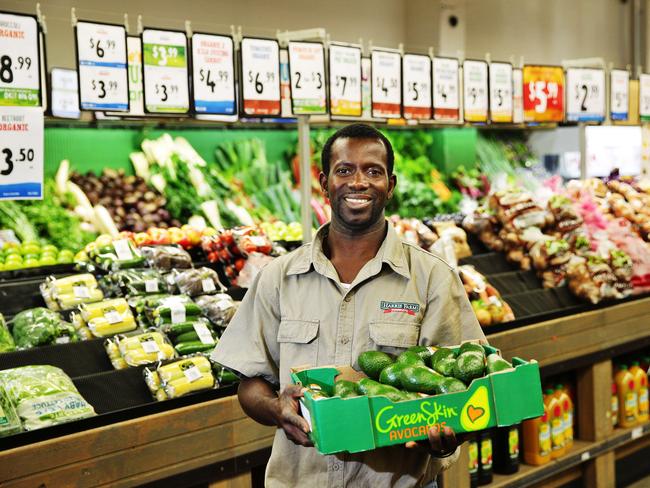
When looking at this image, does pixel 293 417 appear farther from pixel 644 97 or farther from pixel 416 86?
pixel 644 97

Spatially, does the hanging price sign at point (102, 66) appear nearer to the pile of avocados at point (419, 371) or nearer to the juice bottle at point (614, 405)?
the pile of avocados at point (419, 371)

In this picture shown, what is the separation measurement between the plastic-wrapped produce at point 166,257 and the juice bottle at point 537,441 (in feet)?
7.19

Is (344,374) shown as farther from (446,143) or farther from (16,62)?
(446,143)

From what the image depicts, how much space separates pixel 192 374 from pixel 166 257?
3.79ft

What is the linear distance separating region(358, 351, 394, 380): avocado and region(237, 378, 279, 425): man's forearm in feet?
0.85

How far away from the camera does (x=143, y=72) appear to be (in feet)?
13.2

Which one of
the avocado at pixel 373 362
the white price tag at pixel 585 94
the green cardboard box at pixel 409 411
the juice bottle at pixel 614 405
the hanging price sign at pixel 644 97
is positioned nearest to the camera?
the green cardboard box at pixel 409 411

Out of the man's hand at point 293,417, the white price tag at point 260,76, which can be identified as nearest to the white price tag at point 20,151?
the white price tag at point 260,76

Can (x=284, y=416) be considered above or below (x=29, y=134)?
below

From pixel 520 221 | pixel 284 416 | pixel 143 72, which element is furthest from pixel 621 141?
pixel 284 416

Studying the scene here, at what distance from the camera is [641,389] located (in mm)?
5387

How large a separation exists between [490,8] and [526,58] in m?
0.94

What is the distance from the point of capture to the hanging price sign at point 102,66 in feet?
12.6

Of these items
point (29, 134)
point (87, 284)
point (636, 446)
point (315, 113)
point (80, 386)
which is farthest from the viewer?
point (636, 446)
